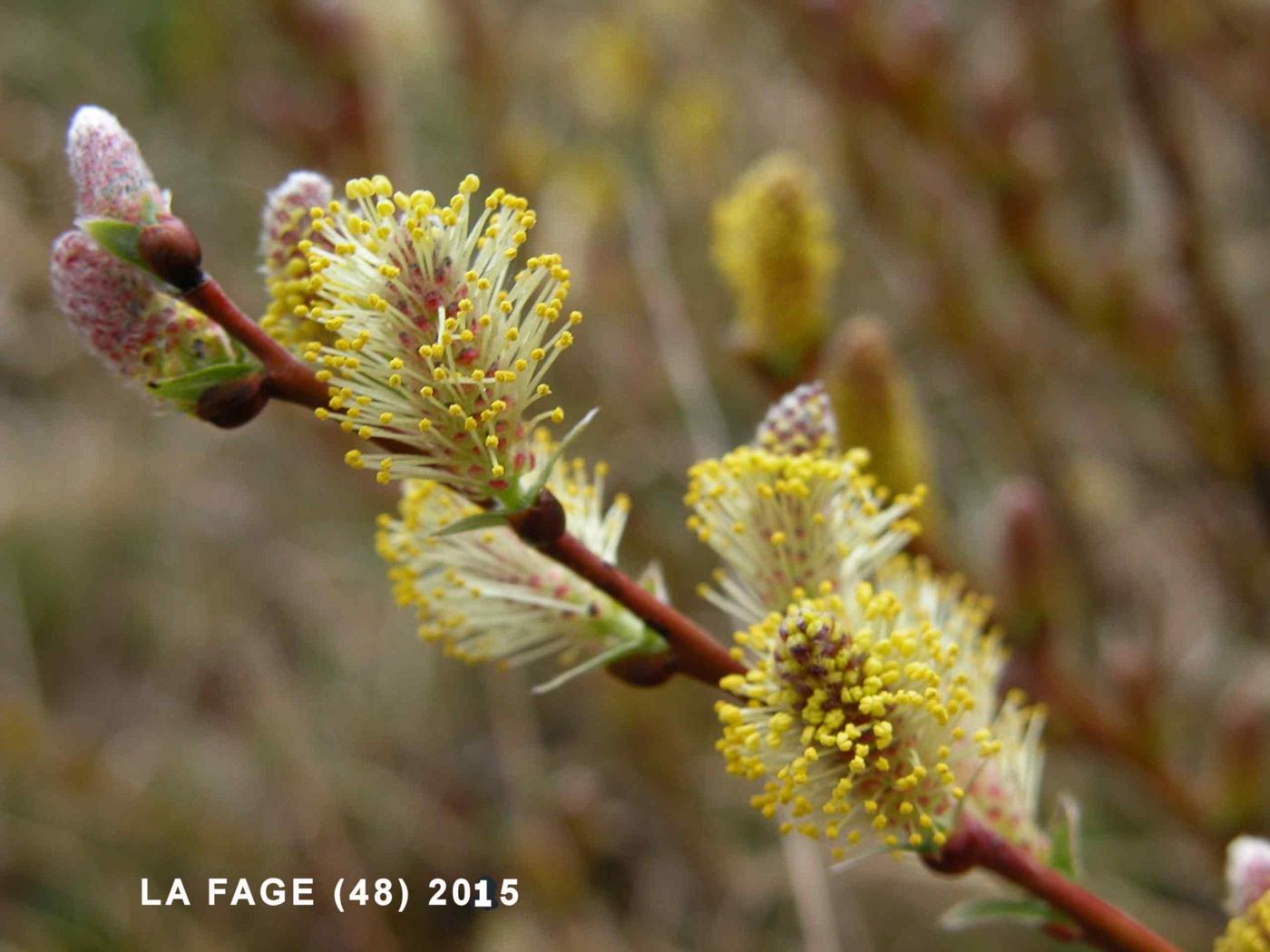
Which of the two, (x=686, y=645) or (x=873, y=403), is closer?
(x=686, y=645)

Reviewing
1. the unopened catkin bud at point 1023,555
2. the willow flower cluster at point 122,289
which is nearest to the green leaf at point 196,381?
the willow flower cluster at point 122,289

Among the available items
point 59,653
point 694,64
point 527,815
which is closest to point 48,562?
point 59,653

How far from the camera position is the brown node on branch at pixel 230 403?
0.59 metres

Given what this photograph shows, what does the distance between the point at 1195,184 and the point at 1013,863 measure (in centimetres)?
105

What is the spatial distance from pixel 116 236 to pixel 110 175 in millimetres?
34

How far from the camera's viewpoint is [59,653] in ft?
7.96

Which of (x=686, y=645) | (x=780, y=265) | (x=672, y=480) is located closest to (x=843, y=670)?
(x=686, y=645)

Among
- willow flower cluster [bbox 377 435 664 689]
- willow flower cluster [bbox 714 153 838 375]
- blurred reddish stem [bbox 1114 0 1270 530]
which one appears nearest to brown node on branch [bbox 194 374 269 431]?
willow flower cluster [bbox 377 435 664 689]

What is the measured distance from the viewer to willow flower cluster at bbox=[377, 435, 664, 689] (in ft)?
2.25

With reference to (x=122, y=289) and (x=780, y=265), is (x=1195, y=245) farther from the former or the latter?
(x=122, y=289)

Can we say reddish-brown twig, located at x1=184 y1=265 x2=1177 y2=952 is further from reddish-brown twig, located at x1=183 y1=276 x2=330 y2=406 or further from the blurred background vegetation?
the blurred background vegetation

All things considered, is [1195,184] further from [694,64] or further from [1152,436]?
[694,64]

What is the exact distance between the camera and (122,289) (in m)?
0.60

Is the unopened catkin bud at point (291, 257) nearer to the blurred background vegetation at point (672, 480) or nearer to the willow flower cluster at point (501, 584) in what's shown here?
the willow flower cluster at point (501, 584)
